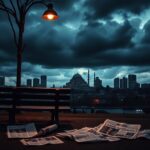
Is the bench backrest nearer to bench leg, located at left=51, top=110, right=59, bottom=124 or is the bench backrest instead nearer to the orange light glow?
bench leg, located at left=51, top=110, right=59, bottom=124

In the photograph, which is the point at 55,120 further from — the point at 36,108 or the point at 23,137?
the point at 23,137

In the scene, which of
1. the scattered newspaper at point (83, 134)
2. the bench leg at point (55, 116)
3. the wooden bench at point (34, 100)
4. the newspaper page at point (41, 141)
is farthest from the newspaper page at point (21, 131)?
the bench leg at point (55, 116)

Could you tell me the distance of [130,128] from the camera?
7.44 metres

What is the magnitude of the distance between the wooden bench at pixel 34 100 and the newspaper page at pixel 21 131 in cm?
110

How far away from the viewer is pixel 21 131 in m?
7.39

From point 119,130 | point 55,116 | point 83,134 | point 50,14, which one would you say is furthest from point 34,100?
point 50,14

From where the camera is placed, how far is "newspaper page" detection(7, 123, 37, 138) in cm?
704

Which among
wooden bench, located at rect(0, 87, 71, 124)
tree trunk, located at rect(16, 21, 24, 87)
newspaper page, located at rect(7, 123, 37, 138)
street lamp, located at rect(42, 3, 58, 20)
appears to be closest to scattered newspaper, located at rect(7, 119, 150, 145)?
newspaper page, located at rect(7, 123, 37, 138)

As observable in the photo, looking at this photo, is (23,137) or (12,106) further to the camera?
(12,106)

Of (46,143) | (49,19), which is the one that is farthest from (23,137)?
(49,19)

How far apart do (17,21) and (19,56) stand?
119 cm

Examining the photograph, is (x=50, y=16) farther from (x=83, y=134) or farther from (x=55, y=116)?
(x=83, y=134)

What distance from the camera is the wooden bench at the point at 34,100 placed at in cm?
882

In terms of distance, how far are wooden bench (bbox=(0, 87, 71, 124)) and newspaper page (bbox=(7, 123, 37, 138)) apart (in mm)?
1099
